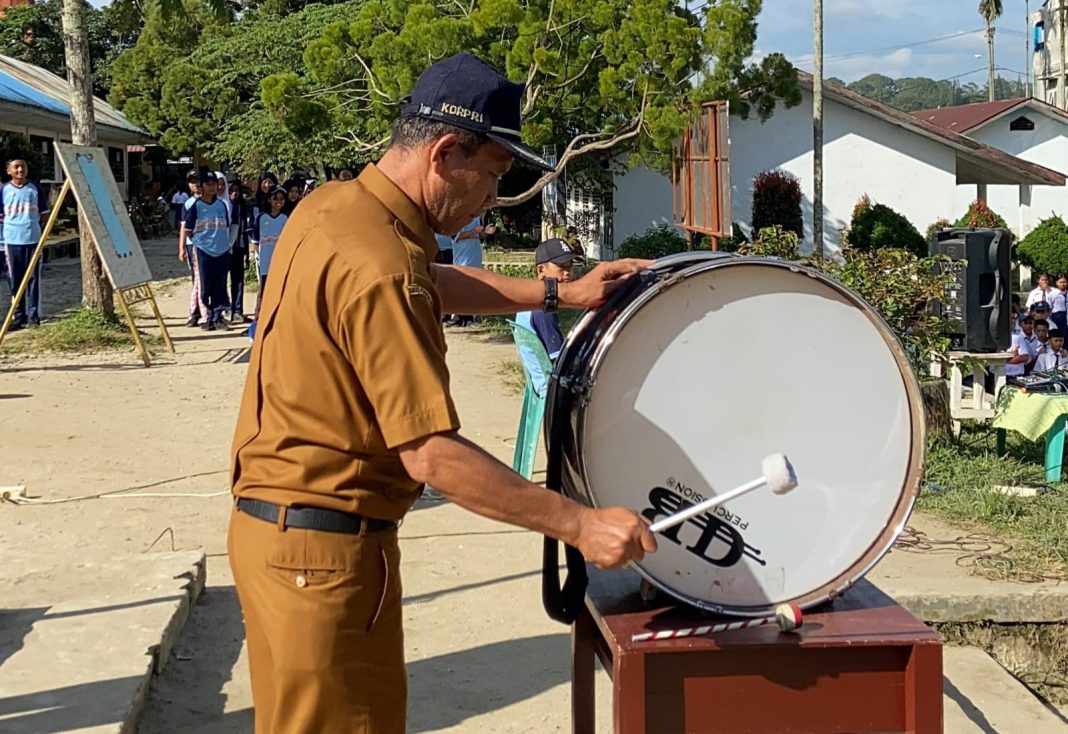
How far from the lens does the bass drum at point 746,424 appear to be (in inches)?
113

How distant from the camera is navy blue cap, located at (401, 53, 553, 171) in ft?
8.71

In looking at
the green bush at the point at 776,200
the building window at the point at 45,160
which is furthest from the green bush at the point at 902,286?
the building window at the point at 45,160

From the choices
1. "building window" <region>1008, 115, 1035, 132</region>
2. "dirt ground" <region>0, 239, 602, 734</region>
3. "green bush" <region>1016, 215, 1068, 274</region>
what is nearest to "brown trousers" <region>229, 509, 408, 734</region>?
"dirt ground" <region>0, 239, 602, 734</region>

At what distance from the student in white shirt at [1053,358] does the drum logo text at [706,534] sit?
9676 millimetres

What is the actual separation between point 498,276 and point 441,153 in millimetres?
681

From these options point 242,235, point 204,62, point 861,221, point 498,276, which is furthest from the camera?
point 204,62

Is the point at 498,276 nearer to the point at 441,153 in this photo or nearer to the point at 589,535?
the point at 441,153

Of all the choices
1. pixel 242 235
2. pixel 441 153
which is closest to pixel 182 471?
pixel 441 153

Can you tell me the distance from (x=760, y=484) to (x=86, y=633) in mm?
3252

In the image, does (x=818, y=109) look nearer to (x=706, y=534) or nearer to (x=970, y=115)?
(x=970, y=115)

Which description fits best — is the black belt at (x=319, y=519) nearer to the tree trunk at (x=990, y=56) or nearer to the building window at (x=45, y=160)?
the building window at (x=45, y=160)

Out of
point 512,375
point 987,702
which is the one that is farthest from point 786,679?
point 512,375

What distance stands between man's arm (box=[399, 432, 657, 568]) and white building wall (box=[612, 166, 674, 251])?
2463 cm

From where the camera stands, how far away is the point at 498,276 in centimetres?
334
